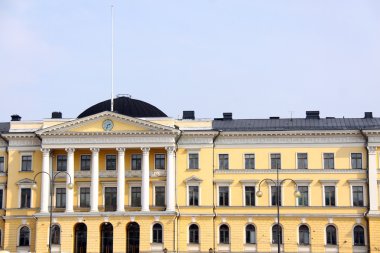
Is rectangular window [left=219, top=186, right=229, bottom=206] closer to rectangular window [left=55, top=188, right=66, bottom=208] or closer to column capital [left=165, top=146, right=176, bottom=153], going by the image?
column capital [left=165, top=146, right=176, bottom=153]

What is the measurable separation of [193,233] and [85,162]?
11662mm

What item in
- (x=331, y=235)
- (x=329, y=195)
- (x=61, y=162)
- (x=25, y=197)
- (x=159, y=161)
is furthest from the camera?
(x=61, y=162)

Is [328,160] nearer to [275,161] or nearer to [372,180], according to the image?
[372,180]

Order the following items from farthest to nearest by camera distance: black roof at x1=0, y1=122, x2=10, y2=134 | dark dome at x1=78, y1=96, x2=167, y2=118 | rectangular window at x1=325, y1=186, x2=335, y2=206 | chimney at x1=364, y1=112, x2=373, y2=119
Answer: black roof at x1=0, y1=122, x2=10, y2=134 → dark dome at x1=78, y1=96, x2=167, y2=118 → chimney at x1=364, y1=112, x2=373, y2=119 → rectangular window at x1=325, y1=186, x2=335, y2=206

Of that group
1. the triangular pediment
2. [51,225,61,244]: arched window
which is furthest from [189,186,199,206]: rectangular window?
[51,225,61,244]: arched window

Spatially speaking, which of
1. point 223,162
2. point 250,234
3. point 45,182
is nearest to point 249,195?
point 250,234

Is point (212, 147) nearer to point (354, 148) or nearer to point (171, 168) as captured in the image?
point (171, 168)

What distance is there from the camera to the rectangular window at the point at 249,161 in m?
68.7

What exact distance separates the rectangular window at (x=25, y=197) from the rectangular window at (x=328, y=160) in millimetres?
26636

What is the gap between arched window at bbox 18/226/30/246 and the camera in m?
69.0

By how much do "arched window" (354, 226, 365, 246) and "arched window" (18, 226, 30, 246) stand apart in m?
29.0

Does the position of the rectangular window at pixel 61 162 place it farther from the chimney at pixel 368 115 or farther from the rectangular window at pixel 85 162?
the chimney at pixel 368 115

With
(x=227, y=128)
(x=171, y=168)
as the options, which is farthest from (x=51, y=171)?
(x=227, y=128)

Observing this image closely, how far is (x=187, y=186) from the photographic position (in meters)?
68.3
